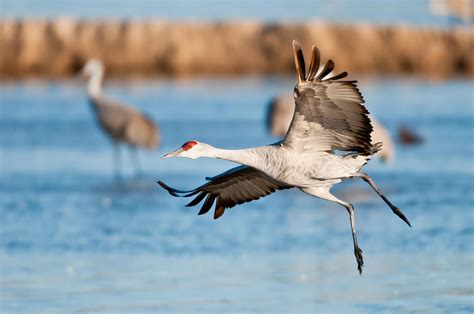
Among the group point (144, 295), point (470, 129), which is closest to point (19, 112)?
point (470, 129)

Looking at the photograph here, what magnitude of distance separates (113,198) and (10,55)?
23480mm

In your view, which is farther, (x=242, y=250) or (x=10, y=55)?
(x=10, y=55)

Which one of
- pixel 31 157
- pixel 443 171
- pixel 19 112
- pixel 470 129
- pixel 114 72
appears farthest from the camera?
pixel 114 72

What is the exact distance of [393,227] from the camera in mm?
Answer: 11375

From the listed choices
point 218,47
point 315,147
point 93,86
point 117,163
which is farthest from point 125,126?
point 218,47

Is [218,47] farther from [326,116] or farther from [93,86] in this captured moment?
[326,116]

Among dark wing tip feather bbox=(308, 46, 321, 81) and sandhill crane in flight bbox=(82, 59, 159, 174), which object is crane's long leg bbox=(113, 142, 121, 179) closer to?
sandhill crane in flight bbox=(82, 59, 159, 174)

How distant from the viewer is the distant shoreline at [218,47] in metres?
36.1

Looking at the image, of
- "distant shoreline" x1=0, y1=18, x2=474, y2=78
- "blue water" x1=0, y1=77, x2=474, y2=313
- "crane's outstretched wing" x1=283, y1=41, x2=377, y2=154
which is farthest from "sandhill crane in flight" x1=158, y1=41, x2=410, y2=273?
"distant shoreline" x1=0, y1=18, x2=474, y2=78

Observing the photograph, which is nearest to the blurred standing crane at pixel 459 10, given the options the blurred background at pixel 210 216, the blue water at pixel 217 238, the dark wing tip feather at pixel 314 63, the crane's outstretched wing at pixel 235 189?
the blurred background at pixel 210 216

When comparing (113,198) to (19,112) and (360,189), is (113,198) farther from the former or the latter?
(19,112)

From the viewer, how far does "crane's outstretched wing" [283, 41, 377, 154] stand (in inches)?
302

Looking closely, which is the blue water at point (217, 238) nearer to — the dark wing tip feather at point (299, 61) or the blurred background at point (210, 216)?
the blurred background at point (210, 216)

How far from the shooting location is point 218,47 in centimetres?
3738
